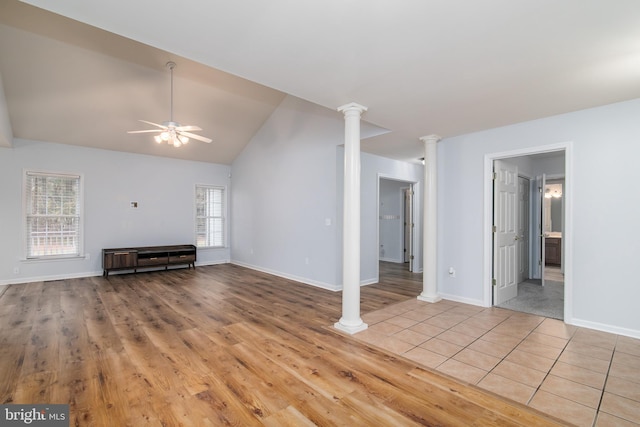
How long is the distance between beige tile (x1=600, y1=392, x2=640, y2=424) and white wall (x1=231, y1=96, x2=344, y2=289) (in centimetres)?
353

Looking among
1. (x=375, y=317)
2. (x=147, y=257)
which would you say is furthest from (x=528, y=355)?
(x=147, y=257)

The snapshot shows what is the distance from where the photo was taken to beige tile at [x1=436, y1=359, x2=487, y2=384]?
235cm

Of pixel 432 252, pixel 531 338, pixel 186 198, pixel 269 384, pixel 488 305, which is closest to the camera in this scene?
pixel 269 384

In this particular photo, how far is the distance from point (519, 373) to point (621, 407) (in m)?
→ 0.58

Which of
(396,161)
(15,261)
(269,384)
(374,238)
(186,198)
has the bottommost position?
(269,384)

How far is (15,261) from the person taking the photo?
18.1ft

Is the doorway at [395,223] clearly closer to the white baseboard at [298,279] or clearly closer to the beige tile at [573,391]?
the white baseboard at [298,279]

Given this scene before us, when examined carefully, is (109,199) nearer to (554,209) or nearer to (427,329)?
(427,329)

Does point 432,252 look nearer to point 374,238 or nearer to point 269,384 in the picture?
point 374,238

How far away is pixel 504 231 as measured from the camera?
4449 millimetres

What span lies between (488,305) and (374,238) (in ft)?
7.08

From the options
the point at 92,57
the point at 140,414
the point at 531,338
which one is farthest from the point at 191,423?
the point at 92,57

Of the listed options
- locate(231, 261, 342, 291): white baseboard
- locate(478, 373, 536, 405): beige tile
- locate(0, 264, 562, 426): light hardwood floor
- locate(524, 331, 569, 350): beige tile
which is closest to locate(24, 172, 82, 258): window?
locate(0, 264, 562, 426): light hardwood floor

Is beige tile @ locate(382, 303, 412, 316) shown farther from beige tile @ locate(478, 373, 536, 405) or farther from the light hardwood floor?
beige tile @ locate(478, 373, 536, 405)
